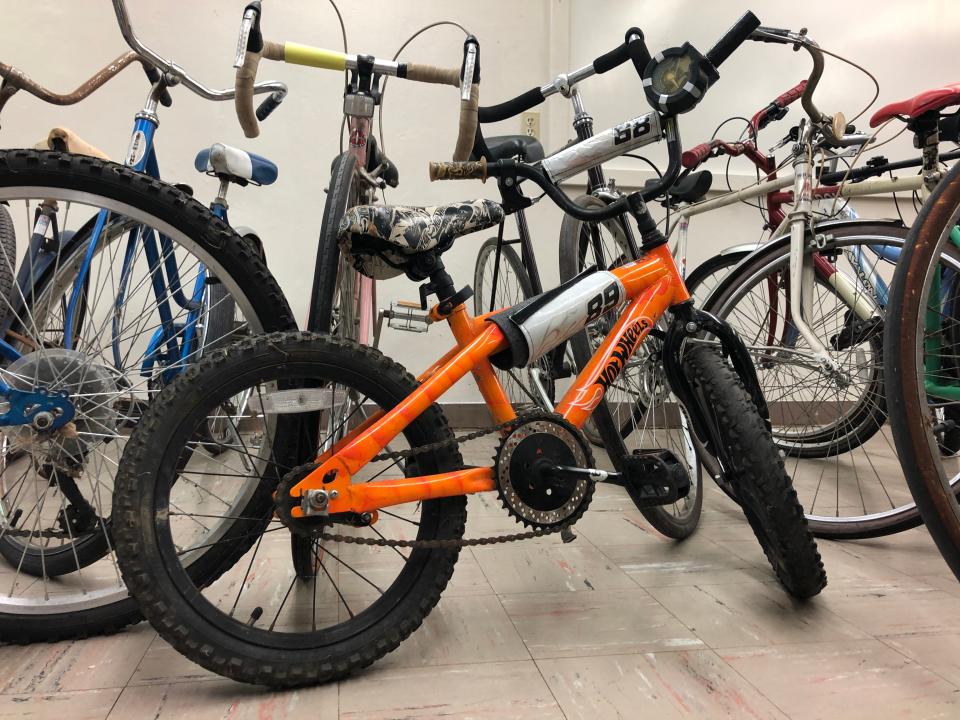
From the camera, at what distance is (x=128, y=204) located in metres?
0.86

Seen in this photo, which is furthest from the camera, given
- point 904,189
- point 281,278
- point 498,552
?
point 281,278

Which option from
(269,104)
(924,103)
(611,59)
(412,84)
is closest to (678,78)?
(611,59)

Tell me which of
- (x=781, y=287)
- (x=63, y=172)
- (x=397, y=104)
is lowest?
(x=781, y=287)

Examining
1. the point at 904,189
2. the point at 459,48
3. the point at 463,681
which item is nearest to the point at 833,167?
the point at 904,189

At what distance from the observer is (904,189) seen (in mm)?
1419

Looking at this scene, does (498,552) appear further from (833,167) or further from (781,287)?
(833,167)

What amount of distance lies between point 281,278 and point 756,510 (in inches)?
73.2

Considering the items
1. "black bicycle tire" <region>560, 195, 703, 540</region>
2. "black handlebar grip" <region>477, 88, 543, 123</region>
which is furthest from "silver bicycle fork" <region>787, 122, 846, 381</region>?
"black handlebar grip" <region>477, 88, 543, 123</region>

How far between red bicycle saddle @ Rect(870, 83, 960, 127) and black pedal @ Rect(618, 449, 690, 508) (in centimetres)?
92

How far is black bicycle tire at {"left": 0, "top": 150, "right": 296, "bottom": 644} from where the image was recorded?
2.73 feet

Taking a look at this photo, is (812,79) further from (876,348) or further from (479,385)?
(479,385)

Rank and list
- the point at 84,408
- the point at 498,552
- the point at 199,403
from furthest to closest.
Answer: the point at 498,552 → the point at 84,408 → the point at 199,403

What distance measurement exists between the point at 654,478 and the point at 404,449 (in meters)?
0.41

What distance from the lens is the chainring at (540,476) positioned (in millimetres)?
879
